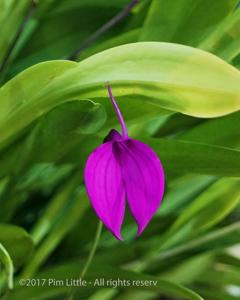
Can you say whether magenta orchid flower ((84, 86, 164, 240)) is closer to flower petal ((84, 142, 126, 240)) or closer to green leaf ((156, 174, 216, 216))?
flower petal ((84, 142, 126, 240))

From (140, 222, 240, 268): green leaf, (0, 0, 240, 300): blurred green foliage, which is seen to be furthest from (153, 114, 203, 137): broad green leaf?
(140, 222, 240, 268): green leaf

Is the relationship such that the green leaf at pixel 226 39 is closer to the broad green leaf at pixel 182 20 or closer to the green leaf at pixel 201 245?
the broad green leaf at pixel 182 20

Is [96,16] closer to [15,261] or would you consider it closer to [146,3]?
[146,3]

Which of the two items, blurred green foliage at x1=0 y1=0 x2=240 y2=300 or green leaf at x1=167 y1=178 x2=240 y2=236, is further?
green leaf at x1=167 y1=178 x2=240 y2=236

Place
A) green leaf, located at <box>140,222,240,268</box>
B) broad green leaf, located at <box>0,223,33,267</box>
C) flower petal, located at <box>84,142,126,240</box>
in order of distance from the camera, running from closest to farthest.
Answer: flower petal, located at <box>84,142,126,240</box> < broad green leaf, located at <box>0,223,33,267</box> < green leaf, located at <box>140,222,240,268</box>

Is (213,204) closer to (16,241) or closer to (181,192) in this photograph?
(181,192)

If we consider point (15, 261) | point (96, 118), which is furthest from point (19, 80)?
point (15, 261)

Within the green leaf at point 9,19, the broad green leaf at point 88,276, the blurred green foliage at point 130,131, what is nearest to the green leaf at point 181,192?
the blurred green foliage at point 130,131

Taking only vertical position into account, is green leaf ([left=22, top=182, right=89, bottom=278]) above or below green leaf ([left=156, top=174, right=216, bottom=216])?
above
